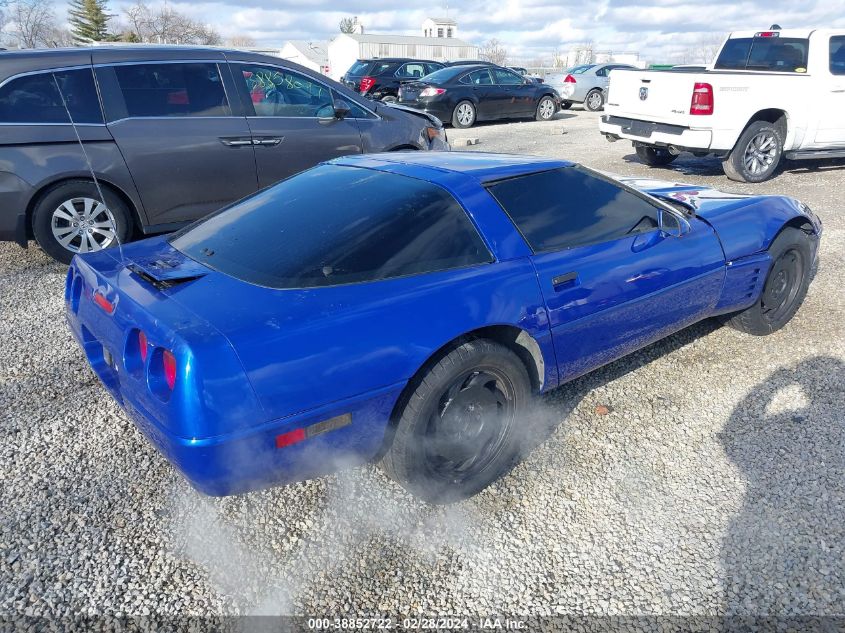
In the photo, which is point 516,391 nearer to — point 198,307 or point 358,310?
point 358,310

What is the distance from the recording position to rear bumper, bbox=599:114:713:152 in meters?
7.58

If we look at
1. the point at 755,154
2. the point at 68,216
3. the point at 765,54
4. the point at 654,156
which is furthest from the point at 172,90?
the point at 765,54

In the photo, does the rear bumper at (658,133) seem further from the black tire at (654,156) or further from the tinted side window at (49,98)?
the tinted side window at (49,98)

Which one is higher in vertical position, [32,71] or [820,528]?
[32,71]

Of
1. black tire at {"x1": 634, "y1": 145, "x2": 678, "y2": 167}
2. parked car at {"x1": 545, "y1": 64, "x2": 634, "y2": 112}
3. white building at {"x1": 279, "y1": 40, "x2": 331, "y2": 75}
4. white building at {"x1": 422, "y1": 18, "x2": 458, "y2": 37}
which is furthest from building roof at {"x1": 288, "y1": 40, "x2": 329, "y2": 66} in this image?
black tire at {"x1": 634, "y1": 145, "x2": 678, "y2": 167}

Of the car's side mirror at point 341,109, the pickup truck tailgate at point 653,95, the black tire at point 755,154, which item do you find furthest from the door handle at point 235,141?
the black tire at point 755,154

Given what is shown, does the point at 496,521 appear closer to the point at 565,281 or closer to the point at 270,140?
the point at 565,281

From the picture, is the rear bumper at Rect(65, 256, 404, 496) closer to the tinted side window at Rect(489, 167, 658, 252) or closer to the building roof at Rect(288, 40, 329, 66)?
the tinted side window at Rect(489, 167, 658, 252)

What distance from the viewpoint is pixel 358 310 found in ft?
6.86

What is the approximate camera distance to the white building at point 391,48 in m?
61.1

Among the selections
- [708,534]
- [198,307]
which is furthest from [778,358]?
[198,307]

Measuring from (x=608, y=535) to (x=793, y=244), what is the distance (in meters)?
2.43

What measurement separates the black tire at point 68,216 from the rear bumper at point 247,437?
9.23 feet

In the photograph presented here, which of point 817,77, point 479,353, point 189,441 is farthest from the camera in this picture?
point 817,77
